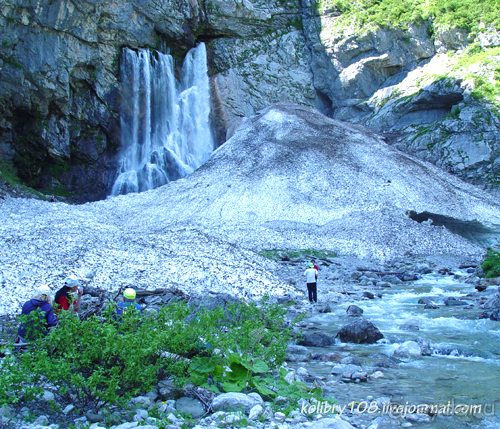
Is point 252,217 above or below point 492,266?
above

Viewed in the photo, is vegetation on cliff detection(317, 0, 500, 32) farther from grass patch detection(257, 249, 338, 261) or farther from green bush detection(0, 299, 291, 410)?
green bush detection(0, 299, 291, 410)

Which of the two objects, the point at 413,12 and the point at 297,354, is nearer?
the point at 297,354

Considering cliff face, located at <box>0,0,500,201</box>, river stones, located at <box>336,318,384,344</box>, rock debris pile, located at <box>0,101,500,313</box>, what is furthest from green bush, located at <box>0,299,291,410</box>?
cliff face, located at <box>0,0,500,201</box>

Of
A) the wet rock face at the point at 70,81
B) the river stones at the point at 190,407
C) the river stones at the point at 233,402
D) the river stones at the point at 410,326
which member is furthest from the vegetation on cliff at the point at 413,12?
the river stones at the point at 190,407

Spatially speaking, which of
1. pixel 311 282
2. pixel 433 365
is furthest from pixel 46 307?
pixel 311 282

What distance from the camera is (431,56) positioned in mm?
40312

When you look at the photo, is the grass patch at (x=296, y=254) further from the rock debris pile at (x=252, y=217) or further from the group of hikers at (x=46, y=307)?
the group of hikers at (x=46, y=307)

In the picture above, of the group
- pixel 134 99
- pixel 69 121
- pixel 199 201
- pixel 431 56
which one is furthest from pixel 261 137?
pixel 431 56

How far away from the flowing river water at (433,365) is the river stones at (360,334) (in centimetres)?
17

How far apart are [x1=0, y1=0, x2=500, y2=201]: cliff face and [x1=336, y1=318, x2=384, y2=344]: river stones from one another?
29160 millimetres

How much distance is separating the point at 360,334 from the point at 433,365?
5.41ft

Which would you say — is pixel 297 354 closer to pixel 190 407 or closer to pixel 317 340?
pixel 317 340

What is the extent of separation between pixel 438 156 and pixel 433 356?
3082cm

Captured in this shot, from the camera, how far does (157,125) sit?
39688 mm
